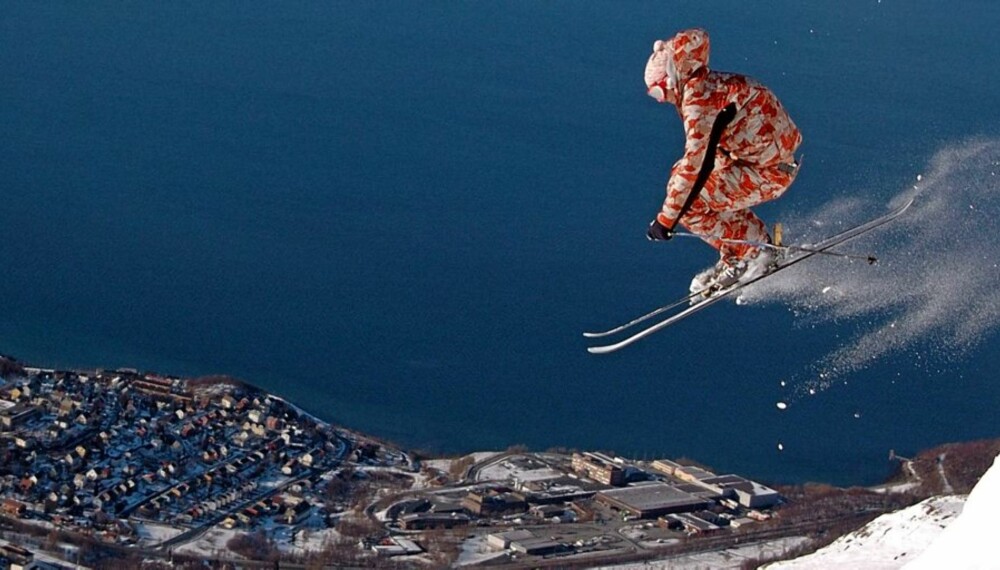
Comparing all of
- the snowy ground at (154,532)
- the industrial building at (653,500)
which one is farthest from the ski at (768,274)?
the industrial building at (653,500)

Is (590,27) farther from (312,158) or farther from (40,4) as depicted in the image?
(40,4)

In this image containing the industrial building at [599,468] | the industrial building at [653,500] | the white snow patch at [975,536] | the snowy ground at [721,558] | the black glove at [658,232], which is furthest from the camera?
the industrial building at [599,468]

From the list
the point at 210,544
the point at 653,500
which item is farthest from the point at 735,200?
the point at 653,500

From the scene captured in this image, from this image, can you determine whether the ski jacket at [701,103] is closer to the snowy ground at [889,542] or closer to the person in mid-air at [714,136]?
the person in mid-air at [714,136]

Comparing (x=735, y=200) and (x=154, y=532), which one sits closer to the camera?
(x=735, y=200)

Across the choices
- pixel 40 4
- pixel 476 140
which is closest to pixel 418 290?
pixel 476 140

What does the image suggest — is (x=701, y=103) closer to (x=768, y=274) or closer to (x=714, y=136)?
(x=714, y=136)
